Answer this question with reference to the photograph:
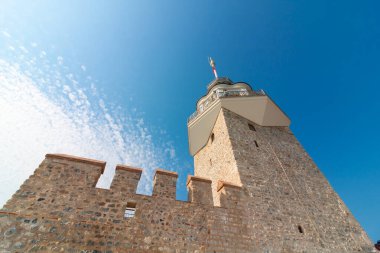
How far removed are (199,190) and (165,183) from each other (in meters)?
1.12

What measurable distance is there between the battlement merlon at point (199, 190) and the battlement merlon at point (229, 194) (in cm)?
37

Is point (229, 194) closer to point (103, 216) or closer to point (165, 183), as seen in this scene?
point (165, 183)

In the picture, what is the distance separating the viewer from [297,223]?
632 centimetres

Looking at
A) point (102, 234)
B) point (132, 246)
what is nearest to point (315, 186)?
point (132, 246)

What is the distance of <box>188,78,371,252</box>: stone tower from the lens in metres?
6.00

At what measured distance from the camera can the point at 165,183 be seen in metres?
5.89

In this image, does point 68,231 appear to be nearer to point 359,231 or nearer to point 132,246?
point 132,246

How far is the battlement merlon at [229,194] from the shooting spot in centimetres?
600

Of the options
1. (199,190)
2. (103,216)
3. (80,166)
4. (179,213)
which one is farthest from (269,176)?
(80,166)

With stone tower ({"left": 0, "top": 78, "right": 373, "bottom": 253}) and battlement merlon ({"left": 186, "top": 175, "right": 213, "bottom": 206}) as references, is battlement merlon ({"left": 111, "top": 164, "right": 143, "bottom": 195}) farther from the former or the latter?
battlement merlon ({"left": 186, "top": 175, "right": 213, "bottom": 206})

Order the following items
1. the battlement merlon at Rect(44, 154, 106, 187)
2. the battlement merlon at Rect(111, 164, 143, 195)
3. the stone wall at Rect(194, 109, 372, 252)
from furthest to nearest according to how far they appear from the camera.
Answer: the stone wall at Rect(194, 109, 372, 252)
the battlement merlon at Rect(111, 164, 143, 195)
the battlement merlon at Rect(44, 154, 106, 187)

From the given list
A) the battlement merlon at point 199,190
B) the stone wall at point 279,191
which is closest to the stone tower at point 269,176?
the stone wall at point 279,191

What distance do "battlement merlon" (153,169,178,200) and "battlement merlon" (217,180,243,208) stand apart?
153 centimetres

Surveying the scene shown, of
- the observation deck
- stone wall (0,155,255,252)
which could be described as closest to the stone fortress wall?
stone wall (0,155,255,252)
